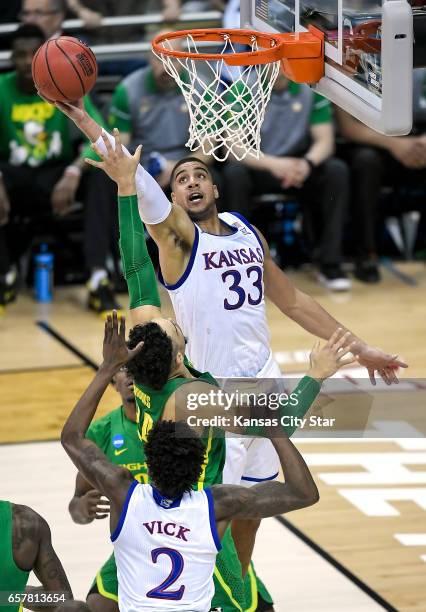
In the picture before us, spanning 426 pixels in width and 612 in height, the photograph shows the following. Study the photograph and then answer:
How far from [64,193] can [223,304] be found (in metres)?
4.48

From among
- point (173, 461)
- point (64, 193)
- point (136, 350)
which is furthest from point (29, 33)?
point (173, 461)

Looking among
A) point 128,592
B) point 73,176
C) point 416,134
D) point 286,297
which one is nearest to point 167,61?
point 286,297

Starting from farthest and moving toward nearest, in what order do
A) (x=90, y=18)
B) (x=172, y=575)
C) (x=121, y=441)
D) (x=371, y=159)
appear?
(x=90, y=18) < (x=371, y=159) < (x=121, y=441) < (x=172, y=575)

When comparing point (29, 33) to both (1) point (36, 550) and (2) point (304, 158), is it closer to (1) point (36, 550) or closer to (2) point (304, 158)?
(2) point (304, 158)

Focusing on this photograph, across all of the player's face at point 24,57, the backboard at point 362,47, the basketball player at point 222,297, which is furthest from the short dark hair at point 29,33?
the basketball player at point 222,297

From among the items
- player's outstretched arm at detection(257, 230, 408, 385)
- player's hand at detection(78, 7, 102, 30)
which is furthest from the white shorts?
player's hand at detection(78, 7, 102, 30)

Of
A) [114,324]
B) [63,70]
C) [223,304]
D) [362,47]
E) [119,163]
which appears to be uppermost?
[362,47]

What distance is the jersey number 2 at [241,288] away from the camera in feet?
17.3

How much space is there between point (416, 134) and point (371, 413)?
348 cm

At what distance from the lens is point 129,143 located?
32.3ft

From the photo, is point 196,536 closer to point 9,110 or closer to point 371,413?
point 371,413

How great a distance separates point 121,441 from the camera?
515 cm

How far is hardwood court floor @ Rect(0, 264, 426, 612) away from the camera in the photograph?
566cm

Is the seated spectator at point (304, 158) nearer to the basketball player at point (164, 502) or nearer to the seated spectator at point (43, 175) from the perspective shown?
the seated spectator at point (43, 175)
